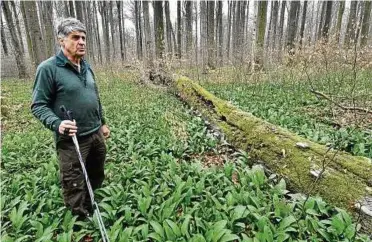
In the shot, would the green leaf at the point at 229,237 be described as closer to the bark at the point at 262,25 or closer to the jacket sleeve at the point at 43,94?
the jacket sleeve at the point at 43,94

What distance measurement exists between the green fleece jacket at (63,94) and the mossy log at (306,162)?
231 centimetres

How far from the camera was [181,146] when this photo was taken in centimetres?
539

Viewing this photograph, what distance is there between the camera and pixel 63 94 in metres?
3.12

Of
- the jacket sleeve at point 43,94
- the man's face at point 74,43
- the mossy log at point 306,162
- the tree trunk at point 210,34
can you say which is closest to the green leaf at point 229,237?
the mossy log at point 306,162

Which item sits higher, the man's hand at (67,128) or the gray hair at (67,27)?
the gray hair at (67,27)

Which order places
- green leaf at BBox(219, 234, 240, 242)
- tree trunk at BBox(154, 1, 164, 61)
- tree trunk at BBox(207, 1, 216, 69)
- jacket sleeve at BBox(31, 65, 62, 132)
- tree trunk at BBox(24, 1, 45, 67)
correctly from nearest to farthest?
green leaf at BBox(219, 234, 240, 242), jacket sleeve at BBox(31, 65, 62, 132), tree trunk at BBox(24, 1, 45, 67), tree trunk at BBox(154, 1, 164, 61), tree trunk at BBox(207, 1, 216, 69)

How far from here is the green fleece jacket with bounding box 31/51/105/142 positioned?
2988 mm

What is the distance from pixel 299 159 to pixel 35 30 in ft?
44.0

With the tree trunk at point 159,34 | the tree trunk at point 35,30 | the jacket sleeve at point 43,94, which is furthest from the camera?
the tree trunk at point 159,34

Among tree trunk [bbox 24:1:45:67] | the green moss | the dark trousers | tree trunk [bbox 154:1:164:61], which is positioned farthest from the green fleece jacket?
tree trunk [bbox 24:1:45:67]

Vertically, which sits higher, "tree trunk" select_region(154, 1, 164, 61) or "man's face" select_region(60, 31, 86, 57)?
"man's face" select_region(60, 31, 86, 57)

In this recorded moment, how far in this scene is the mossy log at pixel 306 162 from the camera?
3.20 metres

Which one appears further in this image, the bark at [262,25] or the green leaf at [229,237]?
the bark at [262,25]

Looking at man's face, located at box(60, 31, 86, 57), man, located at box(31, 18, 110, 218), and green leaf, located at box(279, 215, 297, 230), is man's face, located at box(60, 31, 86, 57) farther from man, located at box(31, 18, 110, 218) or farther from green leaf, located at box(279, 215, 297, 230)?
green leaf, located at box(279, 215, 297, 230)
